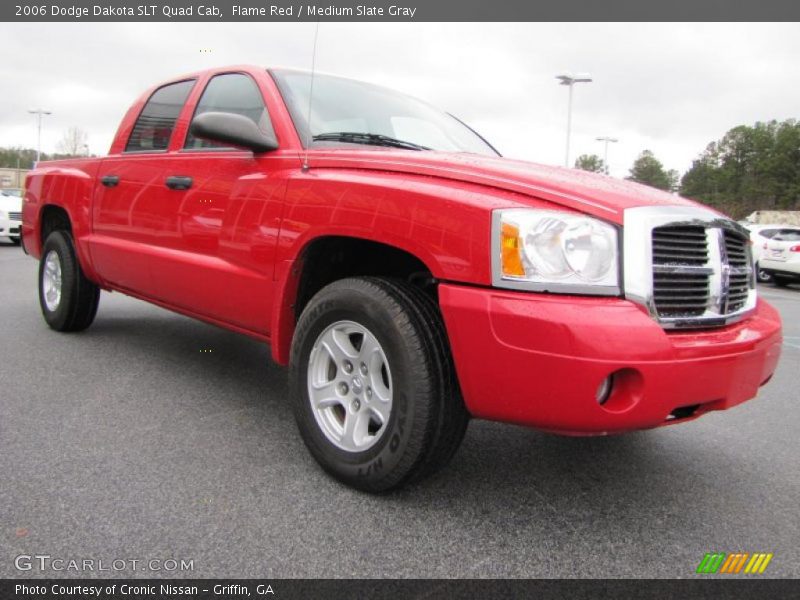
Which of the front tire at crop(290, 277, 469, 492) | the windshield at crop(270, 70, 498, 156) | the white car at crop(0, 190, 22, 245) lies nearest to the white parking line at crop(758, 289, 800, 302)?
the windshield at crop(270, 70, 498, 156)

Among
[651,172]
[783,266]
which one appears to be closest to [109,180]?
[783,266]

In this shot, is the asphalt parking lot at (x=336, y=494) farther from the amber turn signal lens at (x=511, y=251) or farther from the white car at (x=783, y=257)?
the white car at (x=783, y=257)

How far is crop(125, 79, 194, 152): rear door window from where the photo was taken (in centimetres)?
396

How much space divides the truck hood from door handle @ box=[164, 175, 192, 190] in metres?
0.91

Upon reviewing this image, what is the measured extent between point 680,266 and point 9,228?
47.8ft

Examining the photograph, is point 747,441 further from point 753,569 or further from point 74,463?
point 74,463

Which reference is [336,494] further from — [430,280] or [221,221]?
[221,221]

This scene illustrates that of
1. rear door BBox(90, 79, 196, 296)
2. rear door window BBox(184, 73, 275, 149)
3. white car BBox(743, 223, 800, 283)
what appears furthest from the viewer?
white car BBox(743, 223, 800, 283)

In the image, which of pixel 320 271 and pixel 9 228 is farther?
pixel 9 228

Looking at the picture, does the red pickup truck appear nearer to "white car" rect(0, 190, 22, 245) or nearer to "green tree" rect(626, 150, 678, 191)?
"white car" rect(0, 190, 22, 245)

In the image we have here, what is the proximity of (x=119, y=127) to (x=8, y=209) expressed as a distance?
1100 cm

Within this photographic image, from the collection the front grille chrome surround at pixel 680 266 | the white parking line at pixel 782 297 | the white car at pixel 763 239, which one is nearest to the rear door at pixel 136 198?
the front grille chrome surround at pixel 680 266

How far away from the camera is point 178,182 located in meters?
3.51
